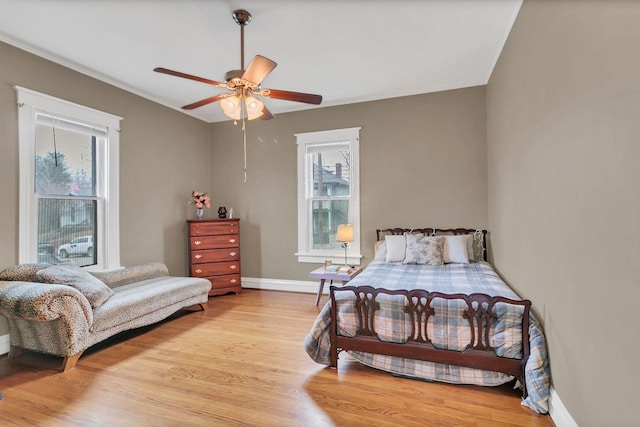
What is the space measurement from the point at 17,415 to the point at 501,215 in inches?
164

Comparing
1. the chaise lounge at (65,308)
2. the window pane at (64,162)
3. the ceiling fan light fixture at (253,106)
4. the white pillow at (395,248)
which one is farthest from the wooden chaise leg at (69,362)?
the white pillow at (395,248)

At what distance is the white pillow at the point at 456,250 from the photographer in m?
3.66

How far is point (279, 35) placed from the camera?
2.82 m

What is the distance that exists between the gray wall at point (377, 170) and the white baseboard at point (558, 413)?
96.1 inches

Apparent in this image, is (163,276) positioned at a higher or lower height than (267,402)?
higher

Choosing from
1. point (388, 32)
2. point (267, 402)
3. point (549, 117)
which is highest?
point (388, 32)

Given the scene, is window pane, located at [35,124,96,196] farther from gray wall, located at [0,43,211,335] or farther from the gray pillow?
the gray pillow

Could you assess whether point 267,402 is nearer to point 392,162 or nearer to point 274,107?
point 392,162

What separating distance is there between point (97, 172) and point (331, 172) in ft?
9.84

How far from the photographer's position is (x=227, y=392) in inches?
84.6

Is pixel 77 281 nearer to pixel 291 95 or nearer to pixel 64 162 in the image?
pixel 64 162

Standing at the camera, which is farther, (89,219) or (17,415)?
(89,219)

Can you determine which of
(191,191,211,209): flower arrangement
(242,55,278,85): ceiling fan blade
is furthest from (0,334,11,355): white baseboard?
(242,55,278,85): ceiling fan blade

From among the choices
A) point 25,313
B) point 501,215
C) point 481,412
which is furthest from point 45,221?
point 501,215
